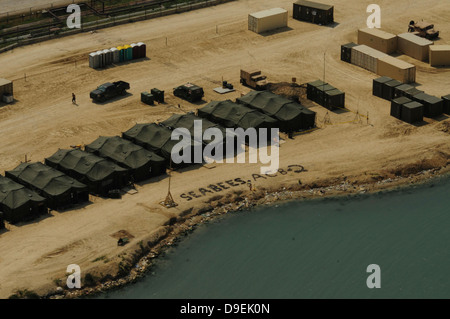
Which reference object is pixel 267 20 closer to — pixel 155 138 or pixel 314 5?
pixel 314 5

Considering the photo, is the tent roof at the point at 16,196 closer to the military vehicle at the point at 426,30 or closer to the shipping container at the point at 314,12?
the shipping container at the point at 314,12

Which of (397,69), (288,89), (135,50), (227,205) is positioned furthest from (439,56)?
(227,205)

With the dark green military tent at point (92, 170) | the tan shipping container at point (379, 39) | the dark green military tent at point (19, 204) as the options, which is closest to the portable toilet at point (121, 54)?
the dark green military tent at point (92, 170)

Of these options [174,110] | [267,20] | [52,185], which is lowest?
[174,110]

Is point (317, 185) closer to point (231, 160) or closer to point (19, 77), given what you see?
point (231, 160)

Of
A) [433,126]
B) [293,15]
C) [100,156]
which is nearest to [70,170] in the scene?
[100,156]

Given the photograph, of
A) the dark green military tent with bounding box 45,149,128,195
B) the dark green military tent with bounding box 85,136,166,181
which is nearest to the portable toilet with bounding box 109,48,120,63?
the dark green military tent with bounding box 85,136,166,181
